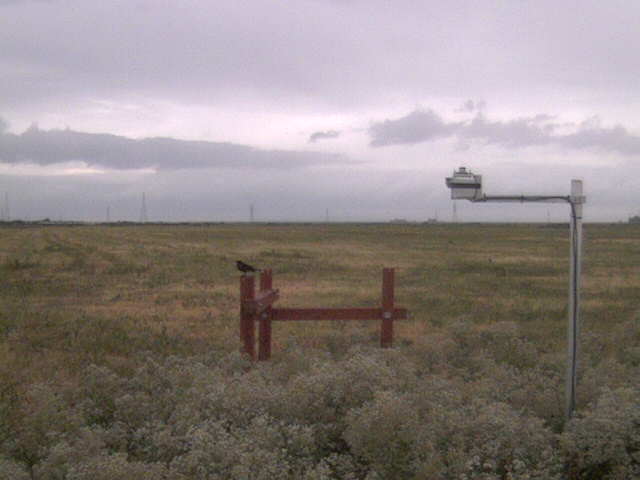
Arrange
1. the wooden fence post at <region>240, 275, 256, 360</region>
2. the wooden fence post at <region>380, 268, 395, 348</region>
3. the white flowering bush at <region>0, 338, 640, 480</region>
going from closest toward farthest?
the white flowering bush at <region>0, 338, 640, 480</region> < the wooden fence post at <region>240, 275, 256, 360</region> < the wooden fence post at <region>380, 268, 395, 348</region>

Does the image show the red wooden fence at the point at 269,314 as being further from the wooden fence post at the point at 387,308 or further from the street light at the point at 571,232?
the street light at the point at 571,232

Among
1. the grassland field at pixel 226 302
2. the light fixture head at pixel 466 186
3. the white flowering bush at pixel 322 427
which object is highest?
the light fixture head at pixel 466 186

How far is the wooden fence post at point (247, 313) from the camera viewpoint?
711cm

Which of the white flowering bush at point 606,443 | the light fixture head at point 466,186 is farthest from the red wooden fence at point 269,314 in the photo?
the white flowering bush at point 606,443

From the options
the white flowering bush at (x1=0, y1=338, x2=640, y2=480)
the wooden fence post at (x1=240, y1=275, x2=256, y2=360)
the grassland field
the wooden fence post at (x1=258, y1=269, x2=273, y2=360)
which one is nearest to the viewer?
the white flowering bush at (x1=0, y1=338, x2=640, y2=480)

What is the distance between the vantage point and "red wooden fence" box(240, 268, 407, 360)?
285 inches

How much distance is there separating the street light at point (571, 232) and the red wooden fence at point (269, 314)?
2.22 m

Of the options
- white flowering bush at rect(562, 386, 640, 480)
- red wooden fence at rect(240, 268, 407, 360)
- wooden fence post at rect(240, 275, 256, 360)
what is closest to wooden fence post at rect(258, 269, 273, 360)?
red wooden fence at rect(240, 268, 407, 360)

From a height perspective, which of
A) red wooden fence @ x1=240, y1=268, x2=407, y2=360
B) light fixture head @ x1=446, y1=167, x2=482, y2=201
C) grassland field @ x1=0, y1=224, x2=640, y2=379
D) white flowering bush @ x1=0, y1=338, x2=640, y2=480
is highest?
light fixture head @ x1=446, y1=167, x2=482, y2=201

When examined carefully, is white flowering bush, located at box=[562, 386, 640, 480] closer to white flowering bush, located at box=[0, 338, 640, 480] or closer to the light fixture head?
white flowering bush, located at box=[0, 338, 640, 480]

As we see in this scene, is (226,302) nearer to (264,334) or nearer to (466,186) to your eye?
(264,334)

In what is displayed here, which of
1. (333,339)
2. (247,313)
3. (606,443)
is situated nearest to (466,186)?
(606,443)

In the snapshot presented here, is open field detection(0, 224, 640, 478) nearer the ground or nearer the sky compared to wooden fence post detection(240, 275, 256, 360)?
nearer the ground

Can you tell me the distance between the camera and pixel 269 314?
7.62 m
